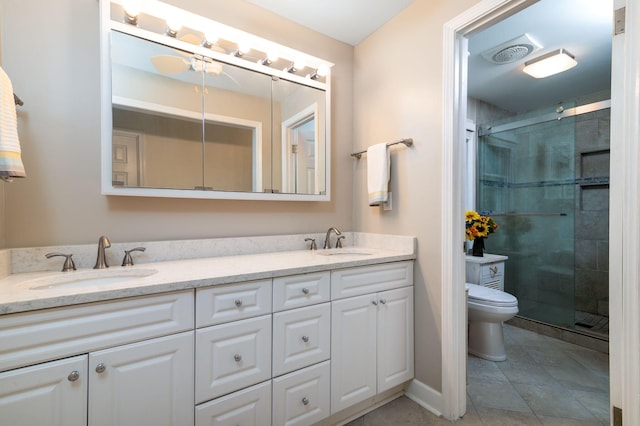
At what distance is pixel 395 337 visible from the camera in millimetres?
1651

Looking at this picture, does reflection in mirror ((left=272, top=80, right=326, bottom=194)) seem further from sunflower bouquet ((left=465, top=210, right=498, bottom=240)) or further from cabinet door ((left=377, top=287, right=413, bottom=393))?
sunflower bouquet ((left=465, top=210, right=498, bottom=240))

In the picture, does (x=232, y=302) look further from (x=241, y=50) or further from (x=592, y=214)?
(x=592, y=214)

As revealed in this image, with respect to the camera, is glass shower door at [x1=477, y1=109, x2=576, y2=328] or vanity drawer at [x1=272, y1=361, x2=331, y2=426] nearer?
vanity drawer at [x1=272, y1=361, x2=331, y2=426]

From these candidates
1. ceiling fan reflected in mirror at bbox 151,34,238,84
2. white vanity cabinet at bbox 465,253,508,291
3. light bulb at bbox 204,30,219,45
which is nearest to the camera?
ceiling fan reflected in mirror at bbox 151,34,238,84

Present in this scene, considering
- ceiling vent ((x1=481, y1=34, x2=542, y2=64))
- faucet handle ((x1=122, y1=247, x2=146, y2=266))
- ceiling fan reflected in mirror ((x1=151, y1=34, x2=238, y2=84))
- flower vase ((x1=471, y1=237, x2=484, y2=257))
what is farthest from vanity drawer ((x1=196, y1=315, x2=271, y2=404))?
ceiling vent ((x1=481, y1=34, x2=542, y2=64))

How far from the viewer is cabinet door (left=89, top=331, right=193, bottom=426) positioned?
0.93m

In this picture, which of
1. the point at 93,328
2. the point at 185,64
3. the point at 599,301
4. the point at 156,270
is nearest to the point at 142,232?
the point at 156,270

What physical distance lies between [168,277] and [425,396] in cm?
154

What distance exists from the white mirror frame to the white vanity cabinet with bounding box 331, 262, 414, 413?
70 cm

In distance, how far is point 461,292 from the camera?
1.57 meters

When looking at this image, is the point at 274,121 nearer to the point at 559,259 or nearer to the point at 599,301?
the point at 559,259

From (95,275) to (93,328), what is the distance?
0.39 metres

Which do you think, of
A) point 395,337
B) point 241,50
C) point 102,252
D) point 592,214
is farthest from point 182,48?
point 592,214

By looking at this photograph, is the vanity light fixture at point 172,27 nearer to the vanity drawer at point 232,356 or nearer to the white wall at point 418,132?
the white wall at point 418,132
